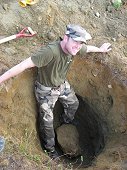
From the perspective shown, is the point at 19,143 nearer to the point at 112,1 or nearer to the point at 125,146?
the point at 125,146

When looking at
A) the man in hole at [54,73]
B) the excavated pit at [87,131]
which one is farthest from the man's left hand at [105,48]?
the excavated pit at [87,131]

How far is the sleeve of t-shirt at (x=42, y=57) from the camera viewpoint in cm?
403

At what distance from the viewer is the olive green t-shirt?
4.06m

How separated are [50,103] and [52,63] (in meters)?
0.72

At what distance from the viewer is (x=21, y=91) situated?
491cm

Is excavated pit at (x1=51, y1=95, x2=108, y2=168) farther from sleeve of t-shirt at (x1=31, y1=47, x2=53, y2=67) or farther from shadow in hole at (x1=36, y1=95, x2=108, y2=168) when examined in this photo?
sleeve of t-shirt at (x1=31, y1=47, x2=53, y2=67)

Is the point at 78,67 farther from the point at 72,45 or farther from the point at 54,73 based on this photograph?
the point at 72,45

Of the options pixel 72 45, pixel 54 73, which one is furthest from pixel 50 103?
pixel 72 45

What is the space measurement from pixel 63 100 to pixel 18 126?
29.8 inches

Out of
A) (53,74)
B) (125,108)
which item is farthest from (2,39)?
(125,108)

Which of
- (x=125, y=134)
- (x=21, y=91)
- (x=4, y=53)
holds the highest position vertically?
(x=4, y=53)

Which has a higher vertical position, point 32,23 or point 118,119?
point 32,23

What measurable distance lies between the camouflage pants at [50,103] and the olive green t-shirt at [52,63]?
0.14 m

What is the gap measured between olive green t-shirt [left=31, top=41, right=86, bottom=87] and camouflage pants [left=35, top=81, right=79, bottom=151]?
0.14 m
